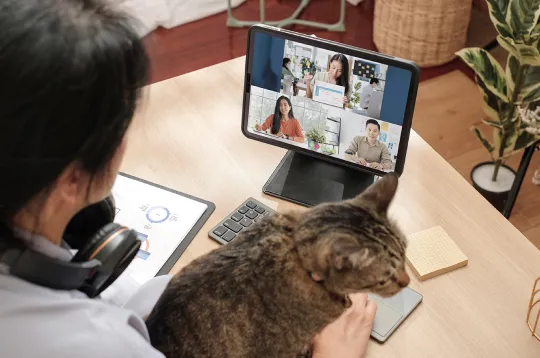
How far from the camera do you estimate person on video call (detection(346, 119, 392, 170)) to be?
118 cm

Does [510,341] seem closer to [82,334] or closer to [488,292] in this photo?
[488,292]

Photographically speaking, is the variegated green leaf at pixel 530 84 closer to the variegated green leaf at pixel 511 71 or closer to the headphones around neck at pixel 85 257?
the variegated green leaf at pixel 511 71

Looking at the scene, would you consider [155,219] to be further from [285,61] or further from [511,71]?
[511,71]

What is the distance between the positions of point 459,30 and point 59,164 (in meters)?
2.27

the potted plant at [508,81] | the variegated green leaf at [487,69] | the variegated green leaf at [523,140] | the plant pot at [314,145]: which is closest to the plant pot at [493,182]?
the potted plant at [508,81]

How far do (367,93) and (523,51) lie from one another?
28.6 inches

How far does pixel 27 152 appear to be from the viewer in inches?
23.8

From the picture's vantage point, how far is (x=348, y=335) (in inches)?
39.5

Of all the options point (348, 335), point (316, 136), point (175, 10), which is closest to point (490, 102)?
point (316, 136)

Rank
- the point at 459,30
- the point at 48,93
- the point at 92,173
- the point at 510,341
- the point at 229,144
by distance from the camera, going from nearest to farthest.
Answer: the point at 48,93 → the point at 92,173 → the point at 510,341 → the point at 229,144 → the point at 459,30

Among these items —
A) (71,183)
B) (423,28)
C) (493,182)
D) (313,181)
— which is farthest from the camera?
(423,28)

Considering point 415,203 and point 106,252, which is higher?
point 106,252

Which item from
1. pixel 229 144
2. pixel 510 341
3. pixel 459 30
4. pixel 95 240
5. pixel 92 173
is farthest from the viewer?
pixel 459 30

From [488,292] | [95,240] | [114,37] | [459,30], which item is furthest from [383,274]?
[459,30]
